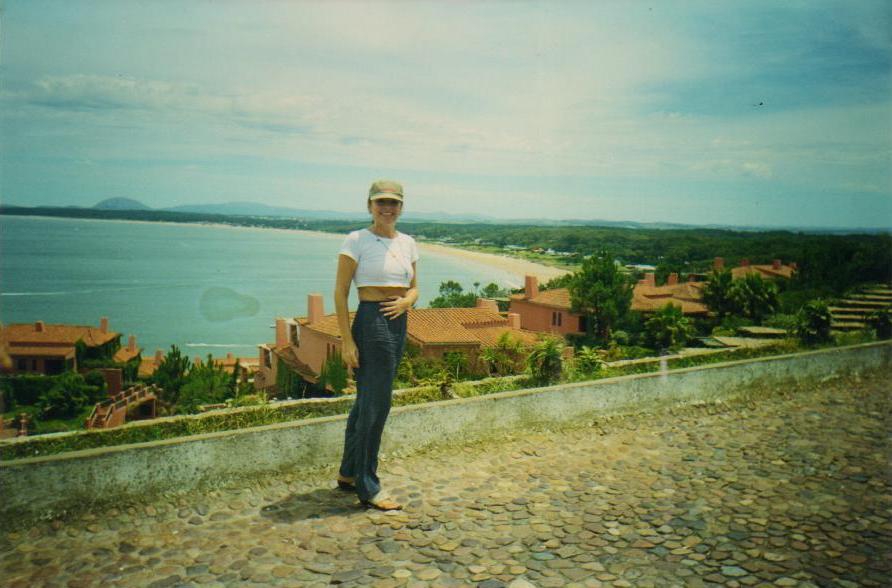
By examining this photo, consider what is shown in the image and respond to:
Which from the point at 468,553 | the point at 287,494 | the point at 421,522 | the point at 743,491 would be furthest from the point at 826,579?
the point at 287,494

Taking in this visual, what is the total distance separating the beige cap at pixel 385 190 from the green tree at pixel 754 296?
23118 mm

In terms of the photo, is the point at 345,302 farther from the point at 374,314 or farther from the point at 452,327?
the point at 452,327

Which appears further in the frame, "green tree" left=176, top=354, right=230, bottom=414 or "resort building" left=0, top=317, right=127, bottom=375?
"resort building" left=0, top=317, right=127, bottom=375

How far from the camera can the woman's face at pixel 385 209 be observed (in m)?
3.75

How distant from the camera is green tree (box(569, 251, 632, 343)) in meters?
34.6

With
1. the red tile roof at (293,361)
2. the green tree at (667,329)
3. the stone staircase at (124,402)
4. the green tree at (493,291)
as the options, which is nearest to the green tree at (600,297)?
the red tile roof at (293,361)

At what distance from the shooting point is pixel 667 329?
1519cm

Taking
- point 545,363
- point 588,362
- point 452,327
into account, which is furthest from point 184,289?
point 545,363

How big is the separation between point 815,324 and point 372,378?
7366 mm

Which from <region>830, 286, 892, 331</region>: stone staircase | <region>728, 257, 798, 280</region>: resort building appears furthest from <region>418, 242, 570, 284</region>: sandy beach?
<region>830, 286, 892, 331</region>: stone staircase

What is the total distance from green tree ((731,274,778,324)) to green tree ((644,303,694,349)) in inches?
391

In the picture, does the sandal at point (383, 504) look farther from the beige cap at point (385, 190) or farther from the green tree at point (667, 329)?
the green tree at point (667, 329)

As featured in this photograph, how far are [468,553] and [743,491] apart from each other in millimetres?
1914

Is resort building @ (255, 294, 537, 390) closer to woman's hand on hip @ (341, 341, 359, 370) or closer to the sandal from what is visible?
the sandal
